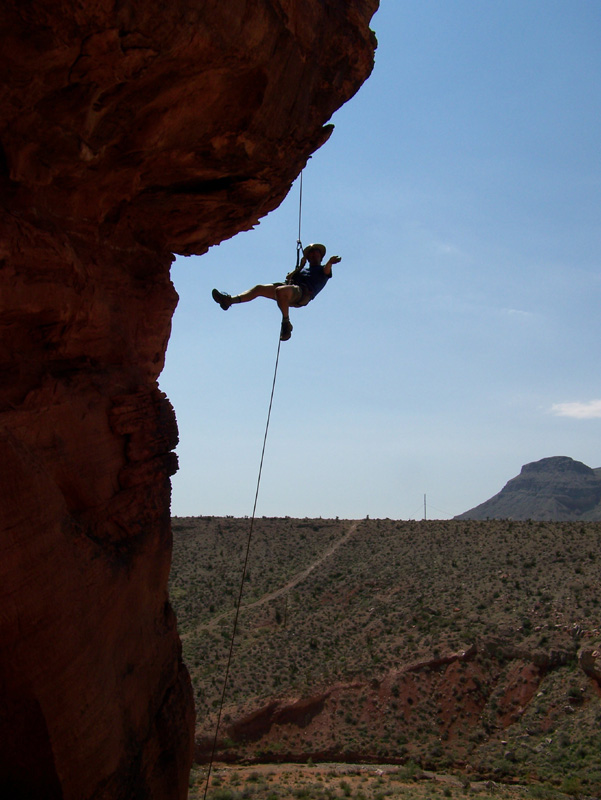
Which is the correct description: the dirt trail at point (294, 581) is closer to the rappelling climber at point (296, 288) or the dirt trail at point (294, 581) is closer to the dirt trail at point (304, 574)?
the dirt trail at point (304, 574)

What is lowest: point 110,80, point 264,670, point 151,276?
point 264,670

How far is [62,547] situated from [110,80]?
5510mm

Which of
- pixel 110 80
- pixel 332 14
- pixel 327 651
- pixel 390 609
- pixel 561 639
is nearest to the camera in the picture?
pixel 110 80

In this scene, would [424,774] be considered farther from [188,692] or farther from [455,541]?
[455,541]

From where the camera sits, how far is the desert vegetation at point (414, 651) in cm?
2870

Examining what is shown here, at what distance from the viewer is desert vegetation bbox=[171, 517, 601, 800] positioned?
28.7 m

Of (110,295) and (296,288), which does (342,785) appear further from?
(110,295)

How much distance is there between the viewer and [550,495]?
135 meters

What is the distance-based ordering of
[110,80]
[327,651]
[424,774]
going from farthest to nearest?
1. [327,651]
2. [424,774]
3. [110,80]

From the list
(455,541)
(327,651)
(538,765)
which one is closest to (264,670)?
(327,651)

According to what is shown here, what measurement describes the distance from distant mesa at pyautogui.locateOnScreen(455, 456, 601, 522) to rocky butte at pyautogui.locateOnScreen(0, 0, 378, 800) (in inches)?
4631

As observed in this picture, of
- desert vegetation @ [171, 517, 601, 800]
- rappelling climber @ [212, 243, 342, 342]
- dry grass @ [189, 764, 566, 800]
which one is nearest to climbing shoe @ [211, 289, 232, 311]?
rappelling climber @ [212, 243, 342, 342]

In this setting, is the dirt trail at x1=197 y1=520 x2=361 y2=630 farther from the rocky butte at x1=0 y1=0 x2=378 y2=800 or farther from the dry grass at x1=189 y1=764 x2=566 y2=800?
the rocky butte at x1=0 y1=0 x2=378 y2=800

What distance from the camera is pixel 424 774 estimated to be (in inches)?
1026
